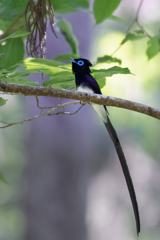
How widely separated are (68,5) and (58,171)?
2.32 meters

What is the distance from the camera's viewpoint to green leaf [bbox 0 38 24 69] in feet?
2.71

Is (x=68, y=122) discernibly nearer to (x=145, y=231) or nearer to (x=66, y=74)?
(x=66, y=74)

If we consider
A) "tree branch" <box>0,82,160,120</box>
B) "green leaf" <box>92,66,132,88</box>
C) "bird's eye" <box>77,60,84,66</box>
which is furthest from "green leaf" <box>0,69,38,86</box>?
"bird's eye" <box>77,60,84,66</box>

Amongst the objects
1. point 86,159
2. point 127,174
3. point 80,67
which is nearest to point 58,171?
point 86,159

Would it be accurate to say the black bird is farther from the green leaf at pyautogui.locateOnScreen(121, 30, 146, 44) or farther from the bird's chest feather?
the green leaf at pyautogui.locateOnScreen(121, 30, 146, 44)

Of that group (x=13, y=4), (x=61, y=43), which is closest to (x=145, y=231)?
(x=61, y=43)

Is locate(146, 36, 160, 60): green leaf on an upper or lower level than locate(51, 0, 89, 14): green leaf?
lower

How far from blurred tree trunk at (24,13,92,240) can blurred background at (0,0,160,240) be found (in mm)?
10

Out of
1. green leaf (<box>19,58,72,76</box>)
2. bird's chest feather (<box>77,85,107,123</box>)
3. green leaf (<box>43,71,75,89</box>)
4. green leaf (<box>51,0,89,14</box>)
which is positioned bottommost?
green leaf (<box>43,71,75,89</box>)

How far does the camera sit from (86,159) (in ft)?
10.8

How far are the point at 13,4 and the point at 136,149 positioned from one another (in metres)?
4.16

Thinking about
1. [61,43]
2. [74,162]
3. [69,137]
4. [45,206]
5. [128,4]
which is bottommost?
[45,206]

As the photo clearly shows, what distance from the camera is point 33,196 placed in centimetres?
311

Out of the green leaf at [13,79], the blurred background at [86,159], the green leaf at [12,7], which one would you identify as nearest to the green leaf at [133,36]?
the green leaf at [12,7]
